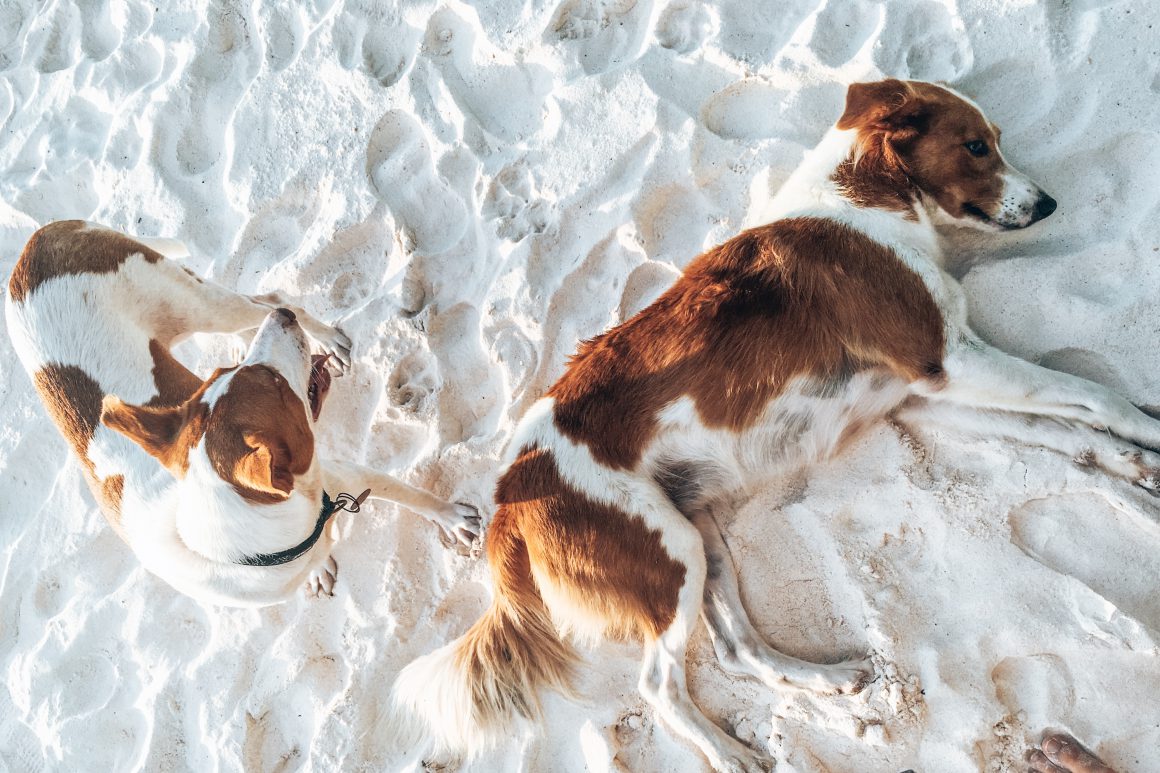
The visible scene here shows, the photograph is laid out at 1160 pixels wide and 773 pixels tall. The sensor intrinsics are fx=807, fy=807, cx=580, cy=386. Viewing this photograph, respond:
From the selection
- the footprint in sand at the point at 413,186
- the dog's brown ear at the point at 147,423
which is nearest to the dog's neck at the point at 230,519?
the dog's brown ear at the point at 147,423

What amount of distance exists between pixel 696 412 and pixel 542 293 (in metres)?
0.98

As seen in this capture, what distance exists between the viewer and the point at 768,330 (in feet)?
7.65

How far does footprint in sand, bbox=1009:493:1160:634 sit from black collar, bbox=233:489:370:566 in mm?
2096

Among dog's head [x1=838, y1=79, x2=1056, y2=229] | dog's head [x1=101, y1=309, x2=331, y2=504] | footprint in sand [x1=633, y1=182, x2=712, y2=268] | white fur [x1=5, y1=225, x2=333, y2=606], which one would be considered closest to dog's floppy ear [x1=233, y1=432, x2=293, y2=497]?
dog's head [x1=101, y1=309, x2=331, y2=504]

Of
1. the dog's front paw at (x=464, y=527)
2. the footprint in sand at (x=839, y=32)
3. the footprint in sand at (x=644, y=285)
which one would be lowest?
the dog's front paw at (x=464, y=527)

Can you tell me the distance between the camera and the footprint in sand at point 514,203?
3.20 metres

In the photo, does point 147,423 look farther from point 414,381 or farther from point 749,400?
point 749,400

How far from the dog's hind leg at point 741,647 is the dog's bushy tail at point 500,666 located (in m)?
0.49

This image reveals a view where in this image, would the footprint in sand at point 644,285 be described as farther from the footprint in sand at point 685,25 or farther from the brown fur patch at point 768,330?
the footprint in sand at point 685,25

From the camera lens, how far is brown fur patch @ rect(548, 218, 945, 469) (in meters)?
2.33

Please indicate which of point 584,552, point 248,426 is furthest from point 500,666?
point 248,426

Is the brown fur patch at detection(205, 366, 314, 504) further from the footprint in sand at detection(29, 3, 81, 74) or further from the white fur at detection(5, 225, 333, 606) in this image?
the footprint in sand at detection(29, 3, 81, 74)

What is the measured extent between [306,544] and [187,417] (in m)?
0.55

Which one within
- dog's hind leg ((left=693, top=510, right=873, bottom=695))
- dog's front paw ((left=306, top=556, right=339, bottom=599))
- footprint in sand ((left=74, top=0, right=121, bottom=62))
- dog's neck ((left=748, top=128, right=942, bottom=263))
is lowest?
dog's front paw ((left=306, top=556, right=339, bottom=599))
